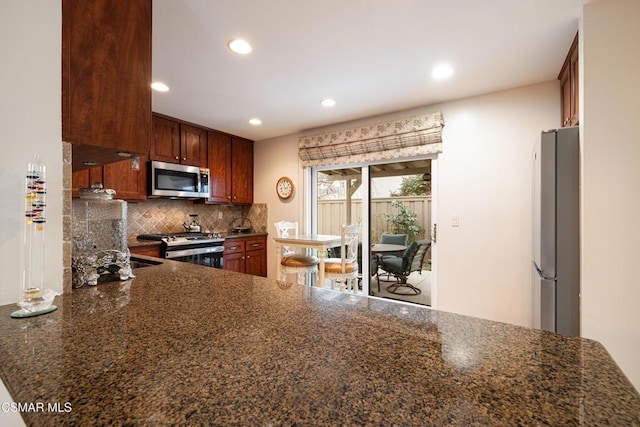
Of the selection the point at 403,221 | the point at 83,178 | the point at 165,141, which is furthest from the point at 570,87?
the point at 83,178

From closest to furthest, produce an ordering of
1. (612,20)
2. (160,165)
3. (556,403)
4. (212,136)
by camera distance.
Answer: (556,403) < (612,20) < (160,165) < (212,136)

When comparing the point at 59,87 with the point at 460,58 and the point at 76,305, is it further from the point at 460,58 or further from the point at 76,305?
the point at 460,58

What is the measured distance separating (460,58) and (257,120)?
2334 mm

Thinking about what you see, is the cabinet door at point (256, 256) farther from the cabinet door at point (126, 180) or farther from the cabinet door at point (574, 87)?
the cabinet door at point (574, 87)

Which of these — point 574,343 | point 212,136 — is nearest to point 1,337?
point 574,343

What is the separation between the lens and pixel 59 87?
980mm

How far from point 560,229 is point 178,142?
3857mm

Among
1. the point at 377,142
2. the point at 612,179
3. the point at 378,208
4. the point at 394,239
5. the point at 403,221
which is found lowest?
the point at 394,239

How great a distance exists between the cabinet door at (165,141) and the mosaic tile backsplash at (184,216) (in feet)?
2.05

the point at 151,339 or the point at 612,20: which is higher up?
the point at 612,20

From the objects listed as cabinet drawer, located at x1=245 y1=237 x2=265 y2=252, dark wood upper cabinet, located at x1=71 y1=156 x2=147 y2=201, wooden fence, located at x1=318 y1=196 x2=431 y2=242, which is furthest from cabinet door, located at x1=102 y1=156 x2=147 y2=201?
wooden fence, located at x1=318 y1=196 x2=431 y2=242

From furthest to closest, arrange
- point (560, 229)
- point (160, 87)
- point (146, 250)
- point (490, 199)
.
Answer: point (146, 250) < point (490, 199) < point (160, 87) < point (560, 229)

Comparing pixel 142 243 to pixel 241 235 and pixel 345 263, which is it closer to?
pixel 241 235

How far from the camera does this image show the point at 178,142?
3650 mm
